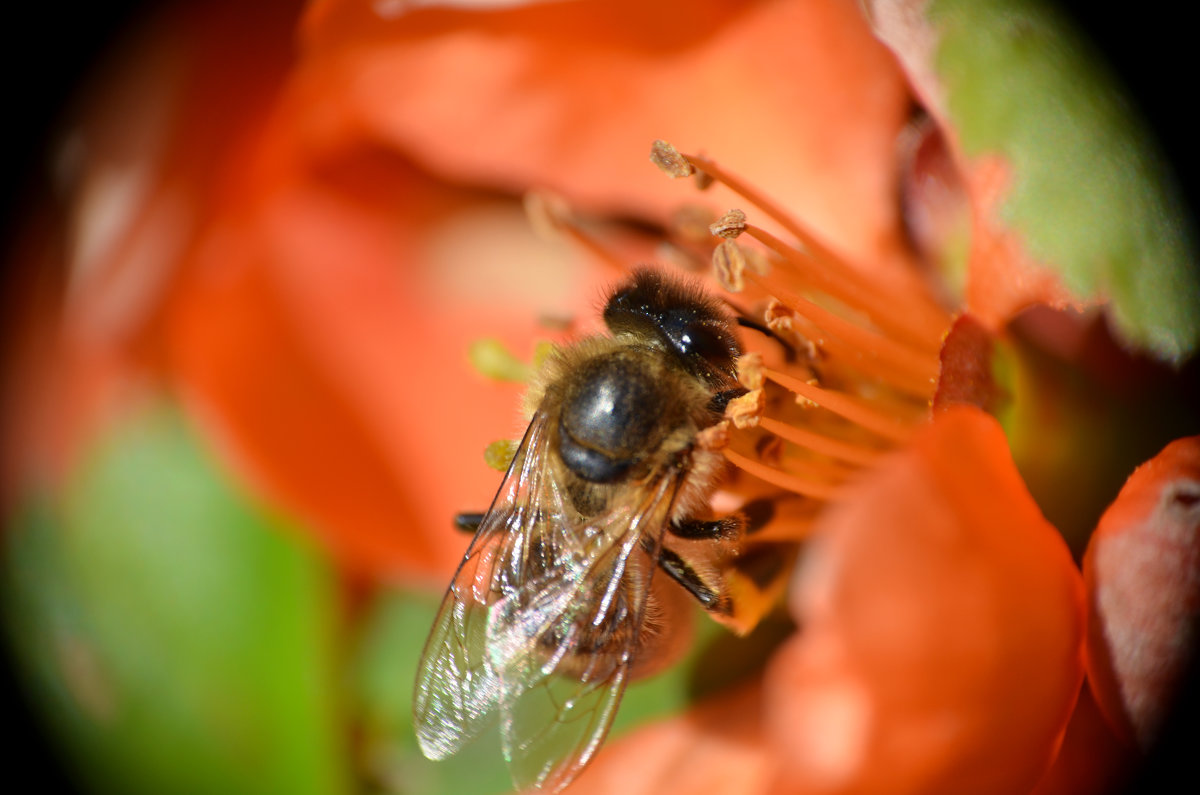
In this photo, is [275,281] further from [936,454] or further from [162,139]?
[936,454]

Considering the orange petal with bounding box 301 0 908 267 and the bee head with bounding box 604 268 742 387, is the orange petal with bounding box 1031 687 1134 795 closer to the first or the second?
the bee head with bounding box 604 268 742 387

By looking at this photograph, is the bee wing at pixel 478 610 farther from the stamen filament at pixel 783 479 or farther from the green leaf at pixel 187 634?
the green leaf at pixel 187 634

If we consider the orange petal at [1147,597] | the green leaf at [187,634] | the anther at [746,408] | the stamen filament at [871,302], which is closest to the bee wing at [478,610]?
the anther at [746,408]

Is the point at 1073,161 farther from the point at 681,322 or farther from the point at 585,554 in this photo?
the point at 585,554

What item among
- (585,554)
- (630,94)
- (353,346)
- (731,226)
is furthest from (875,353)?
(353,346)

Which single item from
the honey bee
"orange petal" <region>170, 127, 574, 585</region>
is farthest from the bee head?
"orange petal" <region>170, 127, 574, 585</region>

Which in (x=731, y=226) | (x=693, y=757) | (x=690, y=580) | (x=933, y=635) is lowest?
(x=693, y=757)

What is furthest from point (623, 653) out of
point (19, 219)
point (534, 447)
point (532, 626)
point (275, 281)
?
point (19, 219)
